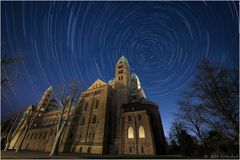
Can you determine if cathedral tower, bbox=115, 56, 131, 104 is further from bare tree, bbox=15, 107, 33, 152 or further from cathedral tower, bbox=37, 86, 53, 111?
cathedral tower, bbox=37, 86, 53, 111

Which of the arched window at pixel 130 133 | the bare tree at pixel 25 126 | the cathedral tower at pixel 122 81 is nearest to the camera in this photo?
the arched window at pixel 130 133

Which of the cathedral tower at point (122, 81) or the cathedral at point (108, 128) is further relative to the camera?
the cathedral tower at point (122, 81)

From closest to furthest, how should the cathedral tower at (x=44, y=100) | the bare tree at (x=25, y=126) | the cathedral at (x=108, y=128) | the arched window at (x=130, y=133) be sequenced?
the cathedral at (x=108, y=128) → the arched window at (x=130, y=133) → the bare tree at (x=25, y=126) → the cathedral tower at (x=44, y=100)

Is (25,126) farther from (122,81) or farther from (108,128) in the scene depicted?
(122,81)

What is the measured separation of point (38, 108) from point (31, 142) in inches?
1107

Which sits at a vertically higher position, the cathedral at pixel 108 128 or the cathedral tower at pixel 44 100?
the cathedral tower at pixel 44 100

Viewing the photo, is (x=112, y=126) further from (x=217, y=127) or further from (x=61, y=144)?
(x=217, y=127)

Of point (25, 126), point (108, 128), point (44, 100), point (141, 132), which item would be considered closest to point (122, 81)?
point (108, 128)

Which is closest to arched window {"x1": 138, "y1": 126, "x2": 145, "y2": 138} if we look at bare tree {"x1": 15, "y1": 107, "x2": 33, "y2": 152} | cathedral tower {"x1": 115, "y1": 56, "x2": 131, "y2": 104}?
cathedral tower {"x1": 115, "y1": 56, "x2": 131, "y2": 104}

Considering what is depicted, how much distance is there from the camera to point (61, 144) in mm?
40562

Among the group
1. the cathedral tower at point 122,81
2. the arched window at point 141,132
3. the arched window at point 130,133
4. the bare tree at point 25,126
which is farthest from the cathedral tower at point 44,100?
the arched window at point 141,132

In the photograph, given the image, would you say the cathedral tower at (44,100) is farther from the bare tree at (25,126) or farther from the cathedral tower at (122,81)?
the cathedral tower at (122,81)

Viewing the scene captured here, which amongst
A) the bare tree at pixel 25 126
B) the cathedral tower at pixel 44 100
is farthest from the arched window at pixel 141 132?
the cathedral tower at pixel 44 100

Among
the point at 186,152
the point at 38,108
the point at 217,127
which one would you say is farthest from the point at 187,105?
the point at 38,108
